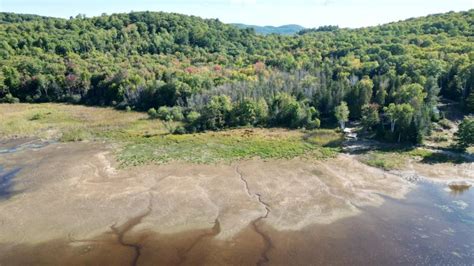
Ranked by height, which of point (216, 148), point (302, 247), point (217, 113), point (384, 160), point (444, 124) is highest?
point (217, 113)

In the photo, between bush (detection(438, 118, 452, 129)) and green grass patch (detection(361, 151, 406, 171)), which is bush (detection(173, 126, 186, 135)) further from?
bush (detection(438, 118, 452, 129))

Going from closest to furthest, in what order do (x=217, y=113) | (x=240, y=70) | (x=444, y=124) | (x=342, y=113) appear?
(x=444, y=124), (x=342, y=113), (x=217, y=113), (x=240, y=70)

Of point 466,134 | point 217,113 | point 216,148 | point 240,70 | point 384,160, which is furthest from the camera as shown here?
point 240,70

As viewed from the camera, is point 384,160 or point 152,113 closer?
point 384,160

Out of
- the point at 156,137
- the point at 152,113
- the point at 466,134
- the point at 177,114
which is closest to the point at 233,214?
the point at 156,137

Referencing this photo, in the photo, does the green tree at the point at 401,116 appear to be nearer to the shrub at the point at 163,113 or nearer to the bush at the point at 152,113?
the shrub at the point at 163,113

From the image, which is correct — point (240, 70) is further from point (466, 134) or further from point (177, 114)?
point (466, 134)
